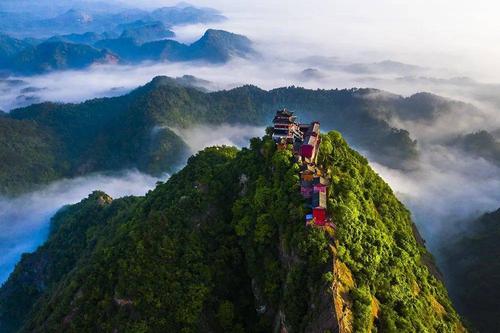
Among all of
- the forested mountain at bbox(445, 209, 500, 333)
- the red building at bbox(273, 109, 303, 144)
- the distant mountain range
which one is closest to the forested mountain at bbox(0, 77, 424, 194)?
the distant mountain range

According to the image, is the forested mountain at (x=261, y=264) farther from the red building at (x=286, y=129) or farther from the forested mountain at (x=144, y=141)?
the forested mountain at (x=144, y=141)

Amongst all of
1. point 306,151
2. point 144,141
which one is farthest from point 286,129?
point 144,141

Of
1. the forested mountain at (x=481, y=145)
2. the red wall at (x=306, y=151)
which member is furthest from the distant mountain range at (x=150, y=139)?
the red wall at (x=306, y=151)

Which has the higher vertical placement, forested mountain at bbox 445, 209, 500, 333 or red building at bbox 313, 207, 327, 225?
red building at bbox 313, 207, 327, 225

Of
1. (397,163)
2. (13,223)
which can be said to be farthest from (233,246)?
(13,223)

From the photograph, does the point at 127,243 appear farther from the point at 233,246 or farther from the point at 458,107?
Answer: the point at 458,107

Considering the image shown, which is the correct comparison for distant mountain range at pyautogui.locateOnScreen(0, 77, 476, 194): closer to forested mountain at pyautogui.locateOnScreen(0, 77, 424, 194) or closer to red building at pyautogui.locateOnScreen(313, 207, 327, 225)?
forested mountain at pyautogui.locateOnScreen(0, 77, 424, 194)

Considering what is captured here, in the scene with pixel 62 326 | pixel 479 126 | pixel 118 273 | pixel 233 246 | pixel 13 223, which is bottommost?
pixel 13 223
